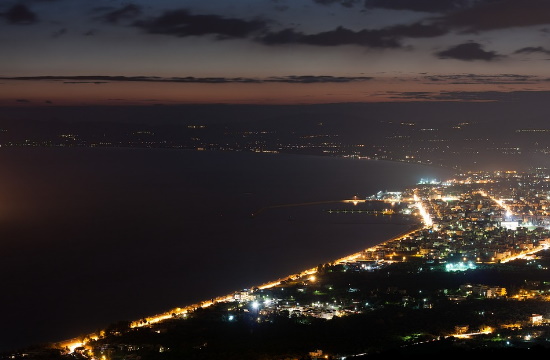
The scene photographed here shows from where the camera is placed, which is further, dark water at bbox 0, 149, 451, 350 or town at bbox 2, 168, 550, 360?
dark water at bbox 0, 149, 451, 350

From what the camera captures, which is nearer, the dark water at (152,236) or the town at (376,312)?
the town at (376,312)

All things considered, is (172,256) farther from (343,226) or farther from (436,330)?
(436,330)

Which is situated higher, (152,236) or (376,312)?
(376,312)

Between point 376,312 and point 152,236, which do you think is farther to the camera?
point 152,236

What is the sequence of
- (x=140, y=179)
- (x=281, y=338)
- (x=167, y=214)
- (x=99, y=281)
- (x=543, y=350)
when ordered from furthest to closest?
(x=140, y=179), (x=167, y=214), (x=99, y=281), (x=281, y=338), (x=543, y=350)

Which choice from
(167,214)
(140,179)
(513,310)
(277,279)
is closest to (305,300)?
(277,279)
